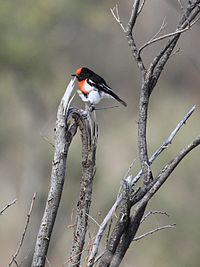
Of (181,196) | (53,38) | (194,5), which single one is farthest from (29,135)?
(194,5)

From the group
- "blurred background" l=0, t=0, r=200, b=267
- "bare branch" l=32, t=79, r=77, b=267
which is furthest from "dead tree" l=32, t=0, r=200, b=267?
"blurred background" l=0, t=0, r=200, b=267

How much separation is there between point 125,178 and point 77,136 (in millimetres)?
9253

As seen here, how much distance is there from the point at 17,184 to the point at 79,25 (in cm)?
319

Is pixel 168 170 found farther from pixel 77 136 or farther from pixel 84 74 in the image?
pixel 77 136

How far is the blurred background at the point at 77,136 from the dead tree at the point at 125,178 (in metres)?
8.33

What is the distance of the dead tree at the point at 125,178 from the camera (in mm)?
3113

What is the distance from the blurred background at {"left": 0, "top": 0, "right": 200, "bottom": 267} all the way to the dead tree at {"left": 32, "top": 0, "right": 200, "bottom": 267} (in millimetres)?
8327

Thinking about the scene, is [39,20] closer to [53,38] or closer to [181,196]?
[53,38]

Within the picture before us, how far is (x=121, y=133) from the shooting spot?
14.5 m

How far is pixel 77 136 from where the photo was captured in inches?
487

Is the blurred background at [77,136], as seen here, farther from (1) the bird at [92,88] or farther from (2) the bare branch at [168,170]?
(2) the bare branch at [168,170]

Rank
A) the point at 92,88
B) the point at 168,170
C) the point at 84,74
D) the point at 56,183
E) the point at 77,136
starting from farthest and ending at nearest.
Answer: the point at 77,136 < the point at 84,74 < the point at 92,88 < the point at 56,183 < the point at 168,170

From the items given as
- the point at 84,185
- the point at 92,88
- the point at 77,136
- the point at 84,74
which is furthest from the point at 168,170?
the point at 77,136

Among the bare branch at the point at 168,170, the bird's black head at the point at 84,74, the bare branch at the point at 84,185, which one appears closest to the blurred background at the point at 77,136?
the bird's black head at the point at 84,74
